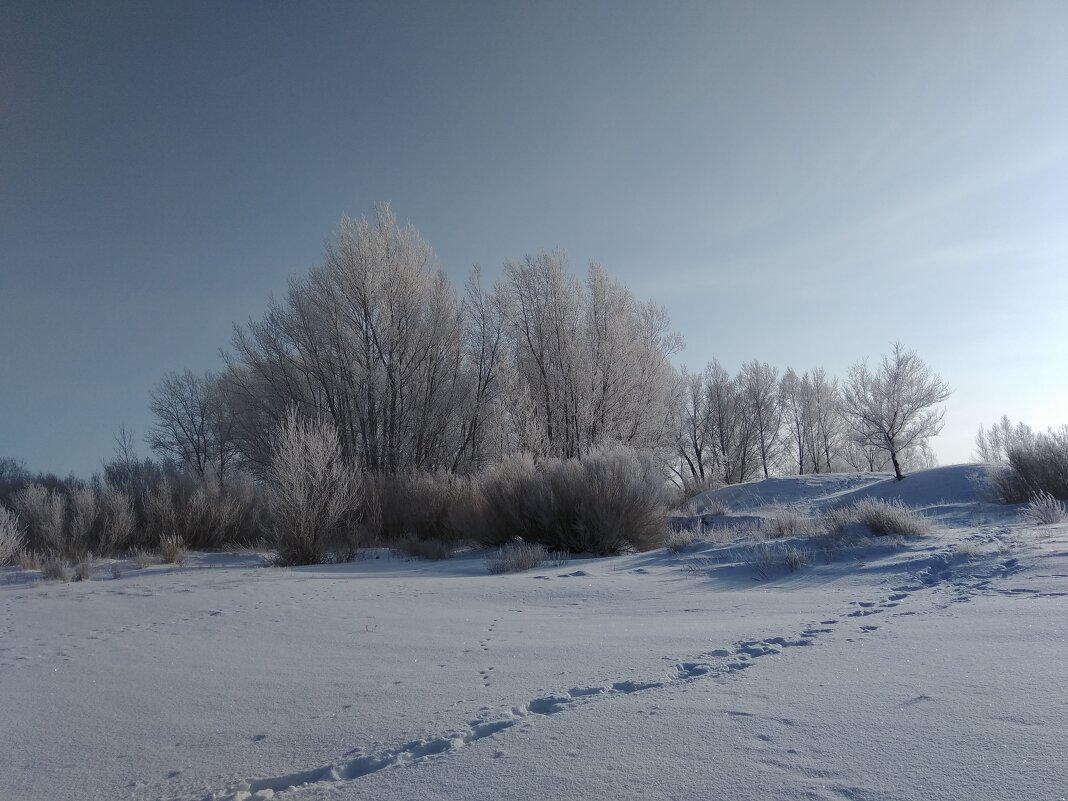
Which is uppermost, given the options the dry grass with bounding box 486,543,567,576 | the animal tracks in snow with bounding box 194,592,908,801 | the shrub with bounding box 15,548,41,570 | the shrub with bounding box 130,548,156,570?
the shrub with bounding box 15,548,41,570

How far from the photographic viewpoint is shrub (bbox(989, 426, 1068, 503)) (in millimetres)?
11320

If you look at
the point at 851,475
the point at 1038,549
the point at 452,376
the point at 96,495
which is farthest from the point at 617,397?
the point at 1038,549

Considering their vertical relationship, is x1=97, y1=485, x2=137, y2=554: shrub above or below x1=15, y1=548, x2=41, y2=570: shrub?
above

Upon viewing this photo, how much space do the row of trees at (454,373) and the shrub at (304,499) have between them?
5271 mm

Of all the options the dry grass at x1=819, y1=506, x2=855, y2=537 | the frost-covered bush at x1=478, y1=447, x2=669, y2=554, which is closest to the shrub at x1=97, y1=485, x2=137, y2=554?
the frost-covered bush at x1=478, y1=447, x2=669, y2=554

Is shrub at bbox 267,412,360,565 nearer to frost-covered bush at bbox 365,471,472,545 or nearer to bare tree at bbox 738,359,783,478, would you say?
frost-covered bush at bbox 365,471,472,545

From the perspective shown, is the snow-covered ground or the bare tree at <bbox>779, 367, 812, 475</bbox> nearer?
the snow-covered ground

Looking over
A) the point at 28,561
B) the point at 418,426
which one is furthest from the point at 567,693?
the point at 418,426

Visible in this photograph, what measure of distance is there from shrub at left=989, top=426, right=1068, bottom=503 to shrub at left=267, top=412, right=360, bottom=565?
12249 mm

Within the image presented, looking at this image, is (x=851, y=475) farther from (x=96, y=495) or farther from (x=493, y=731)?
(x=493, y=731)

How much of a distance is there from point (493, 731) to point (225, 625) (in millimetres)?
3244

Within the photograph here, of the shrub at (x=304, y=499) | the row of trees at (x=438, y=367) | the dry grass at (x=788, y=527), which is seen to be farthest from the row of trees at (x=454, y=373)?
the dry grass at (x=788, y=527)

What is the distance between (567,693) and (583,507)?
8.11 metres

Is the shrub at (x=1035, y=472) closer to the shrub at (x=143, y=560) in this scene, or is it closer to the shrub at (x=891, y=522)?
the shrub at (x=891, y=522)
